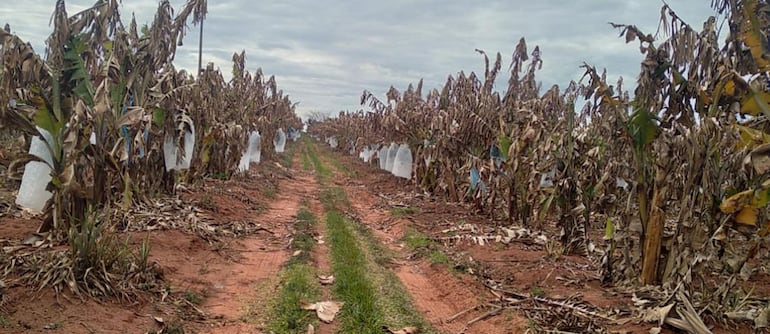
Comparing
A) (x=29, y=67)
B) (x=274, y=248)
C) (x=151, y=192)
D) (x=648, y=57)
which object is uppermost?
(x=648, y=57)

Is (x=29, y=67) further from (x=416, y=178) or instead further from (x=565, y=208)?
(x=416, y=178)

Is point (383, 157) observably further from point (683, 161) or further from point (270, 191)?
point (683, 161)

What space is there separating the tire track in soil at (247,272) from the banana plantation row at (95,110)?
1418 mm

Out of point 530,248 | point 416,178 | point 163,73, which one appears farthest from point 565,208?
point 416,178

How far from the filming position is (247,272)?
6625mm

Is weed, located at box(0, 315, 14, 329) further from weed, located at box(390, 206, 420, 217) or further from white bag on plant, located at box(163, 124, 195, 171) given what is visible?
weed, located at box(390, 206, 420, 217)

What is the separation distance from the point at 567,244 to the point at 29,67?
6309 millimetres

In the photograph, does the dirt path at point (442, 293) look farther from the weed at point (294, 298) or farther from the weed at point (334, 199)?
the weed at point (334, 199)

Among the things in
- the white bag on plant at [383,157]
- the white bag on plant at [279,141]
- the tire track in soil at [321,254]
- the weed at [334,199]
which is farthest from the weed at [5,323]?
the white bag on plant at [279,141]

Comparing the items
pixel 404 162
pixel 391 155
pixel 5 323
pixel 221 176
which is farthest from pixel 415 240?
pixel 391 155

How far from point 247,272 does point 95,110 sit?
2404 mm

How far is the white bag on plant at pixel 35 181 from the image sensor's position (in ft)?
22.6

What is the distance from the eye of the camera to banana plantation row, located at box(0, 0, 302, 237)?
18.2 feet

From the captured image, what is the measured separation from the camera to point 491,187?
32.1 ft
